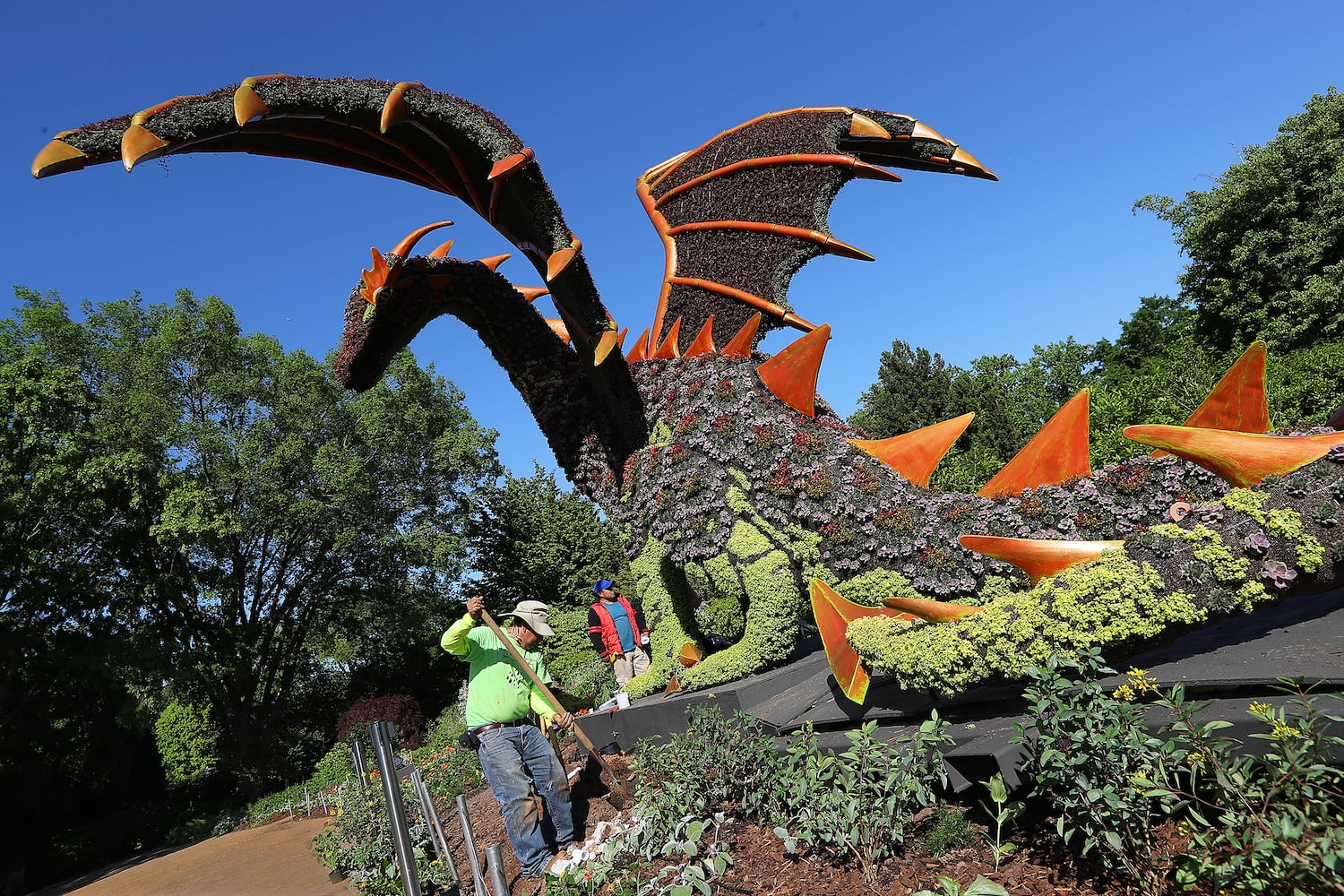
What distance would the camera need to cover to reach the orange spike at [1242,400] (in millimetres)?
3186

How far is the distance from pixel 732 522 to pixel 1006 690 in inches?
75.2

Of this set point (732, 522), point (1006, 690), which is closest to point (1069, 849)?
point (1006, 690)

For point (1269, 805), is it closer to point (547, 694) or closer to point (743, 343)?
point (547, 694)

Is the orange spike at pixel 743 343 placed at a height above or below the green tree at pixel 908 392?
below

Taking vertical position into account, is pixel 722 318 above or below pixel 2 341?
below

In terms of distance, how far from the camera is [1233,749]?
7.22 ft

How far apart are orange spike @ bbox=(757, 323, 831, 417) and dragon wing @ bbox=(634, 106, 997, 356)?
123cm

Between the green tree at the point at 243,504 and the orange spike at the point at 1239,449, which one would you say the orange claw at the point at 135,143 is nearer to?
the orange spike at the point at 1239,449

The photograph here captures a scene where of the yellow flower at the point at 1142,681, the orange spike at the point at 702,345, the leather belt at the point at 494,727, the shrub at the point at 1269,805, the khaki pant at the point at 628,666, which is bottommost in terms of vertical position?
the shrub at the point at 1269,805

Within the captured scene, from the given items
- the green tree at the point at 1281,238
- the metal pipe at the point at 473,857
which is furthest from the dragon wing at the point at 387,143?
the green tree at the point at 1281,238

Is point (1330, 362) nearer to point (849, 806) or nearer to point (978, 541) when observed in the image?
point (978, 541)

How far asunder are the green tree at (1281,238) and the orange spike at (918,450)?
15051mm

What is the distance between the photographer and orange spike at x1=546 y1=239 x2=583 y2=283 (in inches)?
175

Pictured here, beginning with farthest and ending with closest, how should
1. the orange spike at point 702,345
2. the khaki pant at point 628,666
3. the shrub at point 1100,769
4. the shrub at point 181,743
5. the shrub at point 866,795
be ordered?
the shrub at point 181,743 → the khaki pant at point 628,666 → the orange spike at point 702,345 → the shrub at point 866,795 → the shrub at point 1100,769
